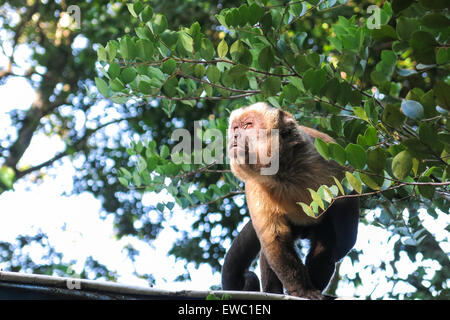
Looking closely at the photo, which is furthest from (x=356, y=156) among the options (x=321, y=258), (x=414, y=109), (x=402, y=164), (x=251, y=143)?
(x=321, y=258)

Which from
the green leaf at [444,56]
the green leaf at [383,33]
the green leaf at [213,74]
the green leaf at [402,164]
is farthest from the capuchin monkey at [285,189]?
the green leaf at [383,33]

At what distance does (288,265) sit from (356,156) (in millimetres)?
1423

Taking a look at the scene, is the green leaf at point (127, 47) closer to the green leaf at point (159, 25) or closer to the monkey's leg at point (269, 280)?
the green leaf at point (159, 25)

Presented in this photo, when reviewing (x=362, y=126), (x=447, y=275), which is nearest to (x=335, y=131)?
(x=362, y=126)

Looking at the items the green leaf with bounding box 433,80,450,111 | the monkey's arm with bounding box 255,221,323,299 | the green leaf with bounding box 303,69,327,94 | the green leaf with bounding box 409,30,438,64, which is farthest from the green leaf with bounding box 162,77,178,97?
the green leaf with bounding box 433,80,450,111

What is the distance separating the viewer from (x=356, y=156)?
2.36 m

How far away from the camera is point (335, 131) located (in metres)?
3.40

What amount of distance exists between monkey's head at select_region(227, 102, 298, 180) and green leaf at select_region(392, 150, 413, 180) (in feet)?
5.29

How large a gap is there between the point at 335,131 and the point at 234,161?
2.59 feet

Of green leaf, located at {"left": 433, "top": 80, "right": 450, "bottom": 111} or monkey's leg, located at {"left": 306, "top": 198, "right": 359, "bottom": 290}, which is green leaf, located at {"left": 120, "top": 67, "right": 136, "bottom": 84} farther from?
green leaf, located at {"left": 433, "top": 80, "right": 450, "bottom": 111}

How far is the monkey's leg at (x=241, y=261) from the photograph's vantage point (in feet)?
13.4

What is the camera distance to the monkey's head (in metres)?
3.80

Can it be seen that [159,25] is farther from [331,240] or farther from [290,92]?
[331,240]
